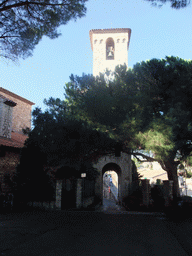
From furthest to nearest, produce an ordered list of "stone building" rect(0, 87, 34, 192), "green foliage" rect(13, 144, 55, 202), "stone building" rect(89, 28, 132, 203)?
"stone building" rect(89, 28, 132, 203)
"stone building" rect(0, 87, 34, 192)
"green foliage" rect(13, 144, 55, 202)

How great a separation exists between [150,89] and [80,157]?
5602 millimetres

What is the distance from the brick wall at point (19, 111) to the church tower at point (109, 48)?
355 inches

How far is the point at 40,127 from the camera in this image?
12.9m

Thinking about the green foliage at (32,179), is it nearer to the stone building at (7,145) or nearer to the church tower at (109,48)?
the stone building at (7,145)

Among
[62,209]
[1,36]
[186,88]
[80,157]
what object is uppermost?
[1,36]

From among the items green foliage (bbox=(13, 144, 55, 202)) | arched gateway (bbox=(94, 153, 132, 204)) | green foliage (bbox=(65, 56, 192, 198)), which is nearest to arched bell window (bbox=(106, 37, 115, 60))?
arched gateway (bbox=(94, 153, 132, 204))

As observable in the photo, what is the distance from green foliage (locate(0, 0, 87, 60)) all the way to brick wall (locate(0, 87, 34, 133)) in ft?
48.5

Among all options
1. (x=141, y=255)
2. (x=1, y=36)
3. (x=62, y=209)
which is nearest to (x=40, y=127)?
(x=62, y=209)

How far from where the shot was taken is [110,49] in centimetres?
2525

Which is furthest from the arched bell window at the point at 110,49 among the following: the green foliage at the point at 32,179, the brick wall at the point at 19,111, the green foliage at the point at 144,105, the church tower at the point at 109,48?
the green foliage at the point at 32,179

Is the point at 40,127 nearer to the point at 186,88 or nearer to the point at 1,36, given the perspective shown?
the point at 1,36

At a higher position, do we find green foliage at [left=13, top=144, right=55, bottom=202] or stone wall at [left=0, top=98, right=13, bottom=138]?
stone wall at [left=0, top=98, right=13, bottom=138]

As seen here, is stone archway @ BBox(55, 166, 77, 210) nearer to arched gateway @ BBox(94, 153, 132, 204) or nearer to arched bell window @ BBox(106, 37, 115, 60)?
arched gateway @ BBox(94, 153, 132, 204)

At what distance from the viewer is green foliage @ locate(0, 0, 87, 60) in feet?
26.5
